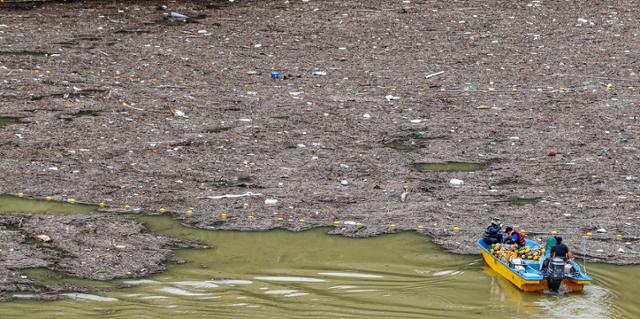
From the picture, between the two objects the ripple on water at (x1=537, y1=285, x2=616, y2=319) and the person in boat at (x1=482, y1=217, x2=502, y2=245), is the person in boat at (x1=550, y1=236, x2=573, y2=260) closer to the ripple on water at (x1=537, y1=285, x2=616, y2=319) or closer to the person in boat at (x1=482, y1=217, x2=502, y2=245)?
the ripple on water at (x1=537, y1=285, x2=616, y2=319)

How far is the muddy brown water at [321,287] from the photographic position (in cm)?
898

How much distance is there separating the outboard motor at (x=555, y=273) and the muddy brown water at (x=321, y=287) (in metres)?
0.14

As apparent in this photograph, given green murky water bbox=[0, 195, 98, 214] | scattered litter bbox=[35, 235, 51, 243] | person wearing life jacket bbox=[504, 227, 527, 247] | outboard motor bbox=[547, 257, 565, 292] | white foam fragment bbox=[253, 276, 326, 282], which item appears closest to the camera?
outboard motor bbox=[547, 257, 565, 292]

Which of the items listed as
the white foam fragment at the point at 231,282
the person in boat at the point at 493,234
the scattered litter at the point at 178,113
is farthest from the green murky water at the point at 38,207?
the person in boat at the point at 493,234

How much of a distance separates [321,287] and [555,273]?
2.11 m

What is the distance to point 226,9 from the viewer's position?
19.7m

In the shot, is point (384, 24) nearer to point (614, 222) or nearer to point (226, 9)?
point (226, 9)

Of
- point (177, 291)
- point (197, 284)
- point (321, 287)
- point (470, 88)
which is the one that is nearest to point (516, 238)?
point (321, 287)

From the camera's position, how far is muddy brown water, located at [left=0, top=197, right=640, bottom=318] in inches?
353

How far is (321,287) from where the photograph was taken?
9.55 meters

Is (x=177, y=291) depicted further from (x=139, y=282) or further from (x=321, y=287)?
(x=321, y=287)

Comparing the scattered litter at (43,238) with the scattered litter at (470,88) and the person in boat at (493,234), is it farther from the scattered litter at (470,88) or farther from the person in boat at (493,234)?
the scattered litter at (470,88)

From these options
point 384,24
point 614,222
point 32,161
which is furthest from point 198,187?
point 384,24

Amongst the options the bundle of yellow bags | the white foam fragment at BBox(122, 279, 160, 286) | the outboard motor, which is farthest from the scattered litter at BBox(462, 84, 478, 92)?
the white foam fragment at BBox(122, 279, 160, 286)
